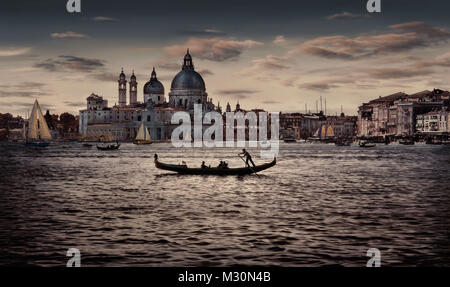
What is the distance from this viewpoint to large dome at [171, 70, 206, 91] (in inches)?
7721

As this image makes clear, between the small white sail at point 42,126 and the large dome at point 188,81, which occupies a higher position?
the large dome at point 188,81

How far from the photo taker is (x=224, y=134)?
646 feet

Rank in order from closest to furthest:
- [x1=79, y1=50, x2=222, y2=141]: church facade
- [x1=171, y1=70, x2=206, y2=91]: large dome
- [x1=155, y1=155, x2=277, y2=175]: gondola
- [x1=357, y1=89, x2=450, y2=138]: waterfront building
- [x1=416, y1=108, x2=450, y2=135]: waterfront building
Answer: [x1=155, y1=155, x2=277, y2=175]: gondola, [x1=416, y1=108, x2=450, y2=135]: waterfront building, [x1=357, y1=89, x2=450, y2=138]: waterfront building, [x1=79, y1=50, x2=222, y2=141]: church facade, [x1=171, y1=70, x2=206, y2=91]: large dome

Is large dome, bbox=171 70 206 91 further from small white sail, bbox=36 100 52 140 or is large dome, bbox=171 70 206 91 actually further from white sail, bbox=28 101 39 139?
white sail, bbox=28 101 39 139

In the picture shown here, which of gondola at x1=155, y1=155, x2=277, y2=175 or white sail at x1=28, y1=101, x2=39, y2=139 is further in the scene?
white sail at x1=28, y1=101, x2=39, y2=139

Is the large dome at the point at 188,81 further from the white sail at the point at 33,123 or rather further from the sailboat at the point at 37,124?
the white sail at the point at 33,123

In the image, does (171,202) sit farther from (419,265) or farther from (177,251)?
(419,265)

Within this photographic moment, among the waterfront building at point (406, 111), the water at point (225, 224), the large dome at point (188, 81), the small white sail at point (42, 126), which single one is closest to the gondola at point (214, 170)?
the water at point (225, 224)

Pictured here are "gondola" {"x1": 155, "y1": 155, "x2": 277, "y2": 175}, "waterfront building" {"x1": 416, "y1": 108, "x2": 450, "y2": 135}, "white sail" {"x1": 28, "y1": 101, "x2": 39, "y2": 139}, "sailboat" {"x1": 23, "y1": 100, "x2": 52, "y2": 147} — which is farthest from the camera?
"waterfront building" {"x1": 416, "y1": 108, "x2": 450, "y2": 135}

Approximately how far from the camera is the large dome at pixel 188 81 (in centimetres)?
19612

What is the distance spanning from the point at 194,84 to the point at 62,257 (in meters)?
184

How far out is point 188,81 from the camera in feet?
644

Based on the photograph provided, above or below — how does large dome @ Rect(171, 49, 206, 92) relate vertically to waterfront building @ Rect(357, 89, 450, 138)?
above

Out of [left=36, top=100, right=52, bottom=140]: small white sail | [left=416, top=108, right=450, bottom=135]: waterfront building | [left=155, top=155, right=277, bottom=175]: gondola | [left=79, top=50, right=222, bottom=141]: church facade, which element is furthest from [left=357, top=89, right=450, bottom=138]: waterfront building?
[left=155, top=155, right=277, bottom=175]: gondola
